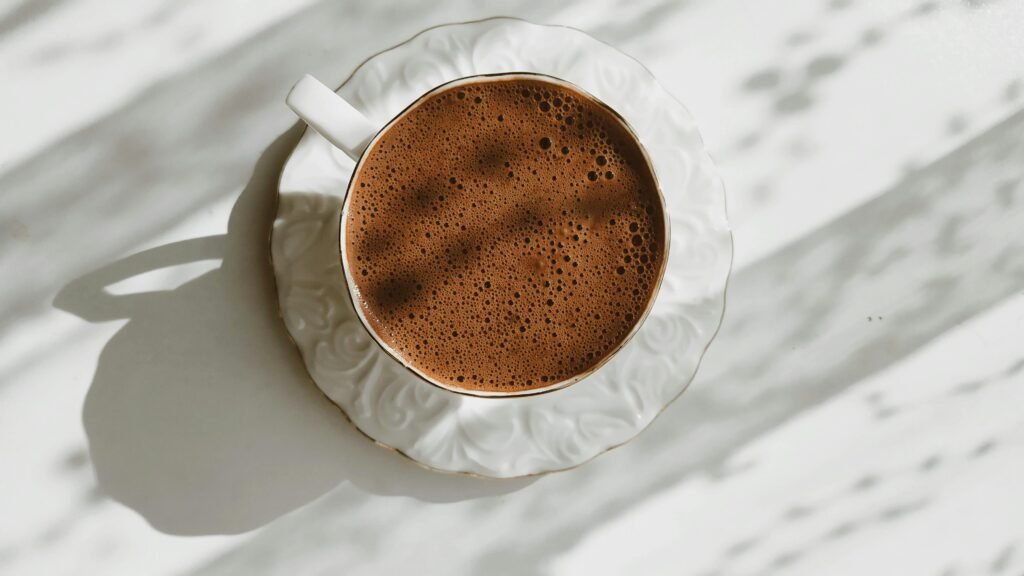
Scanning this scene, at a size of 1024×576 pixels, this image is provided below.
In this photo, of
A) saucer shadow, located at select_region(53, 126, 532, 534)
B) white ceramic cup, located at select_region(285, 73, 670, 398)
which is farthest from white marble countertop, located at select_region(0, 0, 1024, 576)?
white ceramic cup, located at select_region(285, 73, 670, 398)

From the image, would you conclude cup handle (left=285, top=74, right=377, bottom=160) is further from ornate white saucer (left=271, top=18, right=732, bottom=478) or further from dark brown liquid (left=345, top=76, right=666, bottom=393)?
ornate white saucer (left=271, top=18, right=732, bottom=478)

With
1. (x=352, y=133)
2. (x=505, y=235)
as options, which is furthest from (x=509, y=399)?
(x=352, y=133)

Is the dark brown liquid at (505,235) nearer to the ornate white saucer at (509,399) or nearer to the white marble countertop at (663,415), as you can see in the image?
the ornate white saucer at (509,399)

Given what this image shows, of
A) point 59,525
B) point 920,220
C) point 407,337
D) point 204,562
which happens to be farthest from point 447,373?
point 920,220

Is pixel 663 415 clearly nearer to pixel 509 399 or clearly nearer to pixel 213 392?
pixel 509 399

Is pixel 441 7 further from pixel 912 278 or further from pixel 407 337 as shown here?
pixel 912 278

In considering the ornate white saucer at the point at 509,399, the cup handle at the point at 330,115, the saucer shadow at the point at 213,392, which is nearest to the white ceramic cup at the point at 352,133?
→ the cup handle at the point at 330,115

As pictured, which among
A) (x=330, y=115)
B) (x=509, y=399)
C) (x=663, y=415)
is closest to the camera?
(x=330, y=115)
